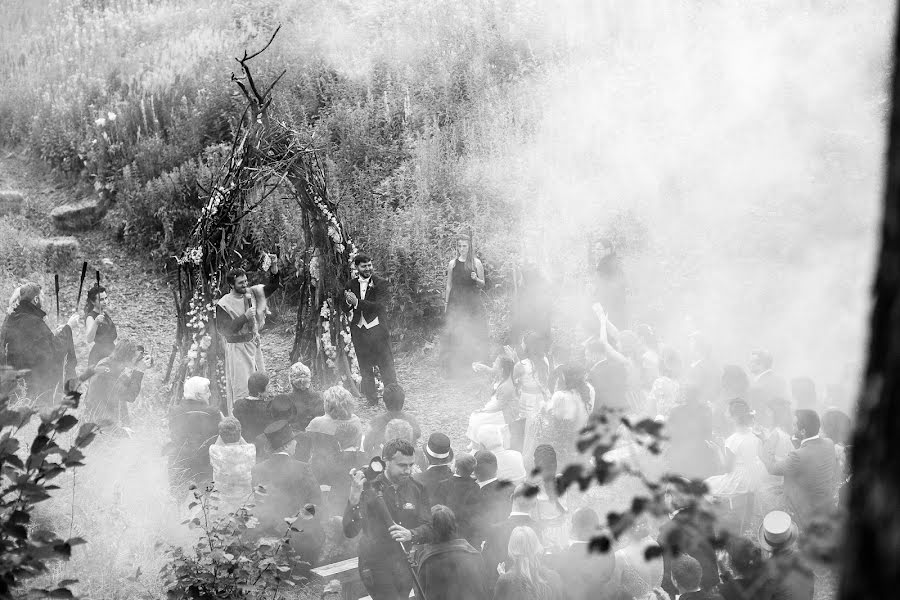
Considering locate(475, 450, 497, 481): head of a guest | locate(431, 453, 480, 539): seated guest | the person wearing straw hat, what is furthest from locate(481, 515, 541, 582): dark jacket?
the person wearing straw hat

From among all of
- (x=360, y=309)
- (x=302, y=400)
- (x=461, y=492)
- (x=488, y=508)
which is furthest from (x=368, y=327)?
(x=488, y=508)

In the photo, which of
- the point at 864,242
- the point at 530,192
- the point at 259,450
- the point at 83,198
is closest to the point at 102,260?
the point at 83,198

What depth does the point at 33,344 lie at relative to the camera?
8.09 m

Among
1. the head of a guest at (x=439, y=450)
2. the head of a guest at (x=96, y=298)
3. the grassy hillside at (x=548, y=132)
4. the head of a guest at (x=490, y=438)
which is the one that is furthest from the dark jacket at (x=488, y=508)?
the head of a guest at (x=96, y=298)

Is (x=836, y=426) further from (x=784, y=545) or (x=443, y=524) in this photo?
(x=443, y=524)

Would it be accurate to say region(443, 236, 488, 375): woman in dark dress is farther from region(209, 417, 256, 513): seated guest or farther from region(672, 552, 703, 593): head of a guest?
region(672, 552, 703, 593): head of a guest

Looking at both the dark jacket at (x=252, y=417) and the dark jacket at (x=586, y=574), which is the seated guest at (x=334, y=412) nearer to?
the dark jacket at (x=252, y=417)

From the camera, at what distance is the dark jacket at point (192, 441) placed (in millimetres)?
6387

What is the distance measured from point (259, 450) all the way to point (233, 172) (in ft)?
11.2

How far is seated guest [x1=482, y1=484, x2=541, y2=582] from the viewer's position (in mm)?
5031

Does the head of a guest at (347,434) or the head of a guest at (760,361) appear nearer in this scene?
the head of a guest at (347,434)

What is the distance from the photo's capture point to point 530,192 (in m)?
12.4

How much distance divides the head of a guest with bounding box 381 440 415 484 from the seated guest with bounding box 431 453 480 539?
28cm

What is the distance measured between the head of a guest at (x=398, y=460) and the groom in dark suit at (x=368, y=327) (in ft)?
12.6
